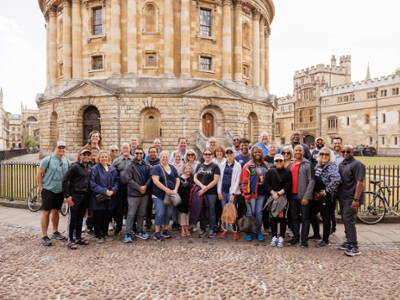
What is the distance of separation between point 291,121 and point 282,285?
60.1m

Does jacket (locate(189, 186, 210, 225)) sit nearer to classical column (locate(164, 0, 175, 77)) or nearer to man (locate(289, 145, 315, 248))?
man (locate(289, 145, 315, 248))

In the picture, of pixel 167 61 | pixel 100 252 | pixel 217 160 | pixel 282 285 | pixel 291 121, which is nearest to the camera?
pixel 282 285

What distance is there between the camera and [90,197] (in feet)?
21.1

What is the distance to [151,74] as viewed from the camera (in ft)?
76.9

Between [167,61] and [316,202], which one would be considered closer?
[316,202]

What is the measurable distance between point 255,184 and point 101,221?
12.4 feet

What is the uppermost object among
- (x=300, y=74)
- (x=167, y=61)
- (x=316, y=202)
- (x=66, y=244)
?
(x=300, y=74)

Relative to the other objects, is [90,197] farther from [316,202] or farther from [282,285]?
[316,202]

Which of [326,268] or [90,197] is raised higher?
[90,197]

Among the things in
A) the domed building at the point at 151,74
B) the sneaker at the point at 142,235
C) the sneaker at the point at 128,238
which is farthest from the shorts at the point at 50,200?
the domed building at the point at 151,74

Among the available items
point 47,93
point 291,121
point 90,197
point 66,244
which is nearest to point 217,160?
point 90,197

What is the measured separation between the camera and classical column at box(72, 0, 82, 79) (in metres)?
24.6

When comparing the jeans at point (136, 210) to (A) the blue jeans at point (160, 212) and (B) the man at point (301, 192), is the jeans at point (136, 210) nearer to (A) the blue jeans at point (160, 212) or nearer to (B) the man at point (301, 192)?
(A) the blue jeans at point (160, 212)

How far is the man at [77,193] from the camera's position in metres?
6.14
